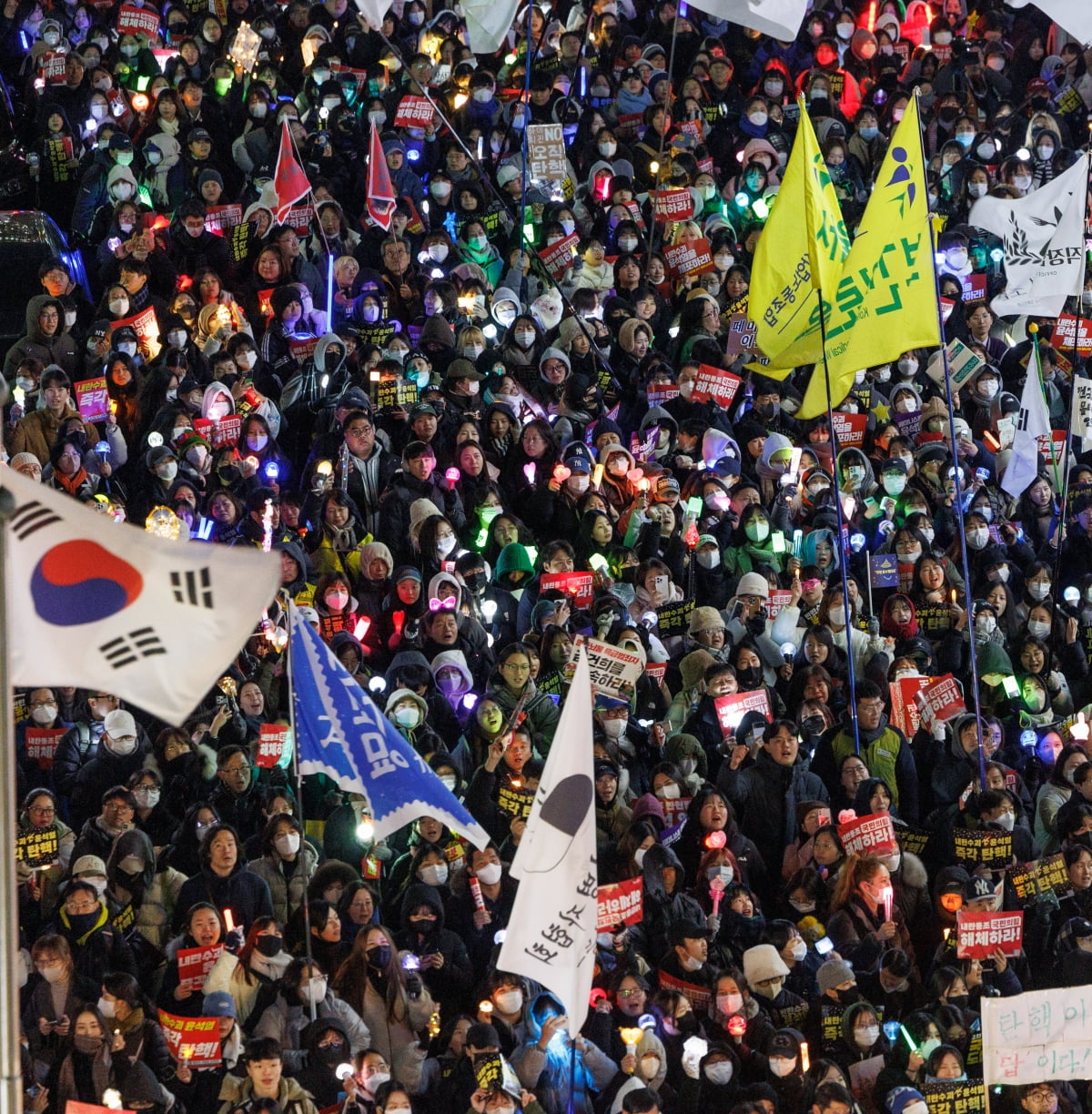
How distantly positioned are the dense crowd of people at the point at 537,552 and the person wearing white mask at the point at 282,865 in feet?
0.07

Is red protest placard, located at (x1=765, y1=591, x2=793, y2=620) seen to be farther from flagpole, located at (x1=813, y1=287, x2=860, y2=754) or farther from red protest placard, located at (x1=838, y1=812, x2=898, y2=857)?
red protest placard, located at (x1=838, y1=812, x2=898, y2=857)

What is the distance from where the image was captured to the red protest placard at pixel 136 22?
57.0ft

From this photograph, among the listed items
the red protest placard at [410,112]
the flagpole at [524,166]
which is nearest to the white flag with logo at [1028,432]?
the flagpole at [524,166]

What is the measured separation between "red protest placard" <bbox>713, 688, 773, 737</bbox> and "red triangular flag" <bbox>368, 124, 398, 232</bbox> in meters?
5.08

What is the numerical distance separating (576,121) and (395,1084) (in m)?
10.3

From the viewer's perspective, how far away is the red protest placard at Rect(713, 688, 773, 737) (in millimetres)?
11797

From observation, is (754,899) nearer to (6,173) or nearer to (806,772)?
(806,772)

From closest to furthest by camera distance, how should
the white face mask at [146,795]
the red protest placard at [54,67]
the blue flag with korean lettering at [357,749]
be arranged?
the blue flag with korean lettering at [357,749], the white face mask at [146,795], the red protest placard at [54,67]

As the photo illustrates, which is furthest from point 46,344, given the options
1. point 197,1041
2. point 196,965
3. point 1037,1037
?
point 1037,1037

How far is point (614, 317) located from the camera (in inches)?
607

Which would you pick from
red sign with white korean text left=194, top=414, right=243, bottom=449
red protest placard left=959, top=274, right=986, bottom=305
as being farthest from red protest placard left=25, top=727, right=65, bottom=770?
red protest placard left=959, top=274, right=986, bottom=305

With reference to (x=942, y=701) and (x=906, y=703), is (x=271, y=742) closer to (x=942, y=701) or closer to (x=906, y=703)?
(x=906, y=703)

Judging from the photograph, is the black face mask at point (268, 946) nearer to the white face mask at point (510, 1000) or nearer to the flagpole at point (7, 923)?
the white face mask at point (510, 1000)

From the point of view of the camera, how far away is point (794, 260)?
13.3m
